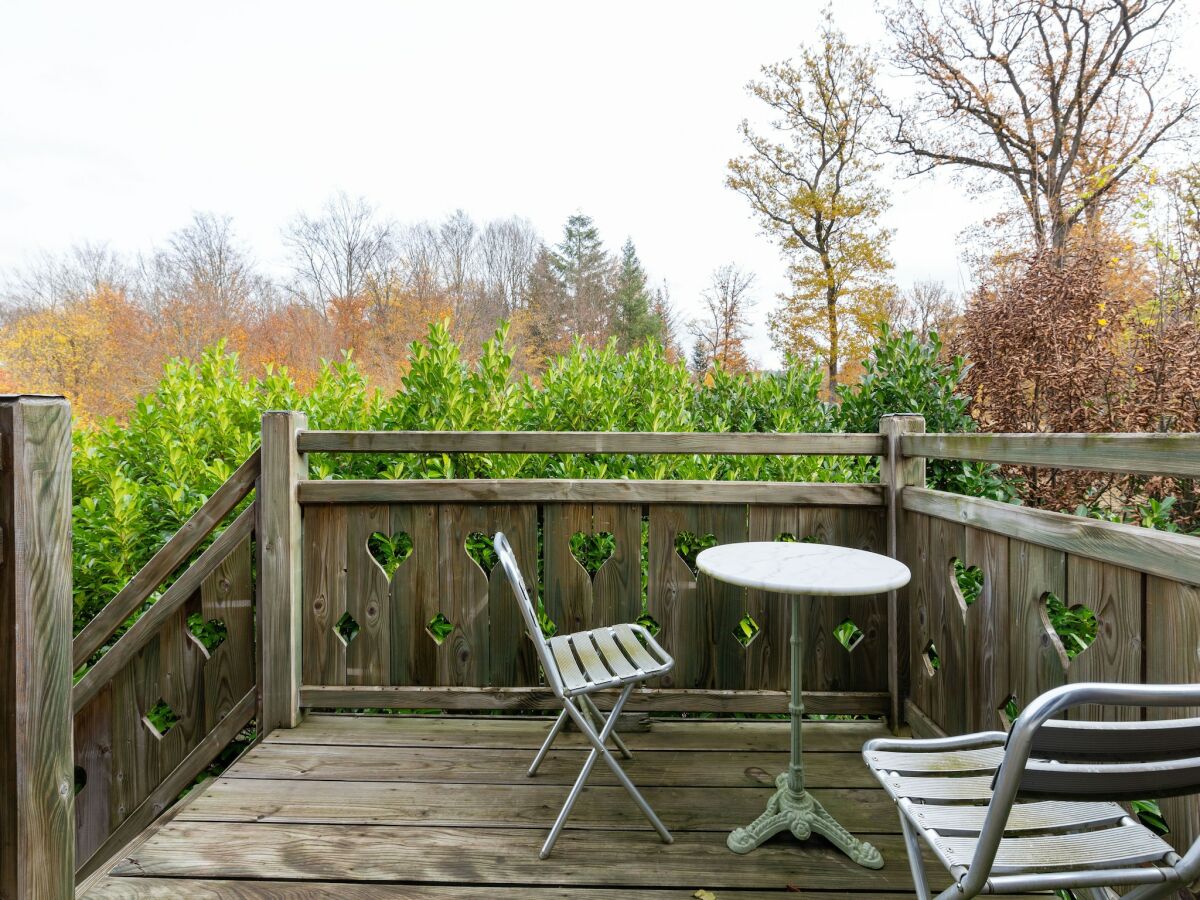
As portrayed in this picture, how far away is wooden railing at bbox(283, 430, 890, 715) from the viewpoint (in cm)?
255

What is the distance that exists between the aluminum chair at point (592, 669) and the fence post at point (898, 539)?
3.52ft

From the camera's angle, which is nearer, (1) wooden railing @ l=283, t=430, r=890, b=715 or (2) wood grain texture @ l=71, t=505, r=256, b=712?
(2) wood grain texture @ l=71, t=505, r=256, b=712

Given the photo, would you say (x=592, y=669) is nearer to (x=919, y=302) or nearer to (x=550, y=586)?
(x=550, y=586)

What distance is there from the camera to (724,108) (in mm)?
18750

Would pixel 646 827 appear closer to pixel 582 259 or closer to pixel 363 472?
pixel 363 472

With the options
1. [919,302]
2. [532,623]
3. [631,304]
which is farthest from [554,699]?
Result: [631,304]

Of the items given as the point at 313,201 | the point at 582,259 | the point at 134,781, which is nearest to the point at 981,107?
the point at 582,259

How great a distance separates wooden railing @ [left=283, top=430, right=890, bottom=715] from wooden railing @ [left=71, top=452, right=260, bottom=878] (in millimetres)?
256

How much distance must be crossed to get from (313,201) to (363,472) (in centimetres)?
2035

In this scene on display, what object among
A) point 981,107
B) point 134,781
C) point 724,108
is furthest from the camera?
point 724,108

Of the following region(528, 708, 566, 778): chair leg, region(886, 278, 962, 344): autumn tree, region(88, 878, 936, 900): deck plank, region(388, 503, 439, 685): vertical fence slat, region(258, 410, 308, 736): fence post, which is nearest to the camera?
region(88, 878, 936, 900): deck plank

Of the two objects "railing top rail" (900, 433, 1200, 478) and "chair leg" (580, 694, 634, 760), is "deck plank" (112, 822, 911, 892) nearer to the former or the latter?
"chair leg" (580, 694, 634, 760)

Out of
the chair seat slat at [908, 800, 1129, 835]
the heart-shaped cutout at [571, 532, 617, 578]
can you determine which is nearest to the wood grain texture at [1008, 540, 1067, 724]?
the chair seat slat at [908, 800, 1129, 835]

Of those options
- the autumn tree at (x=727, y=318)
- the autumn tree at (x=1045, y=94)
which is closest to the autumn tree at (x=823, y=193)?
the autumn tree at (x=727, y=318)
